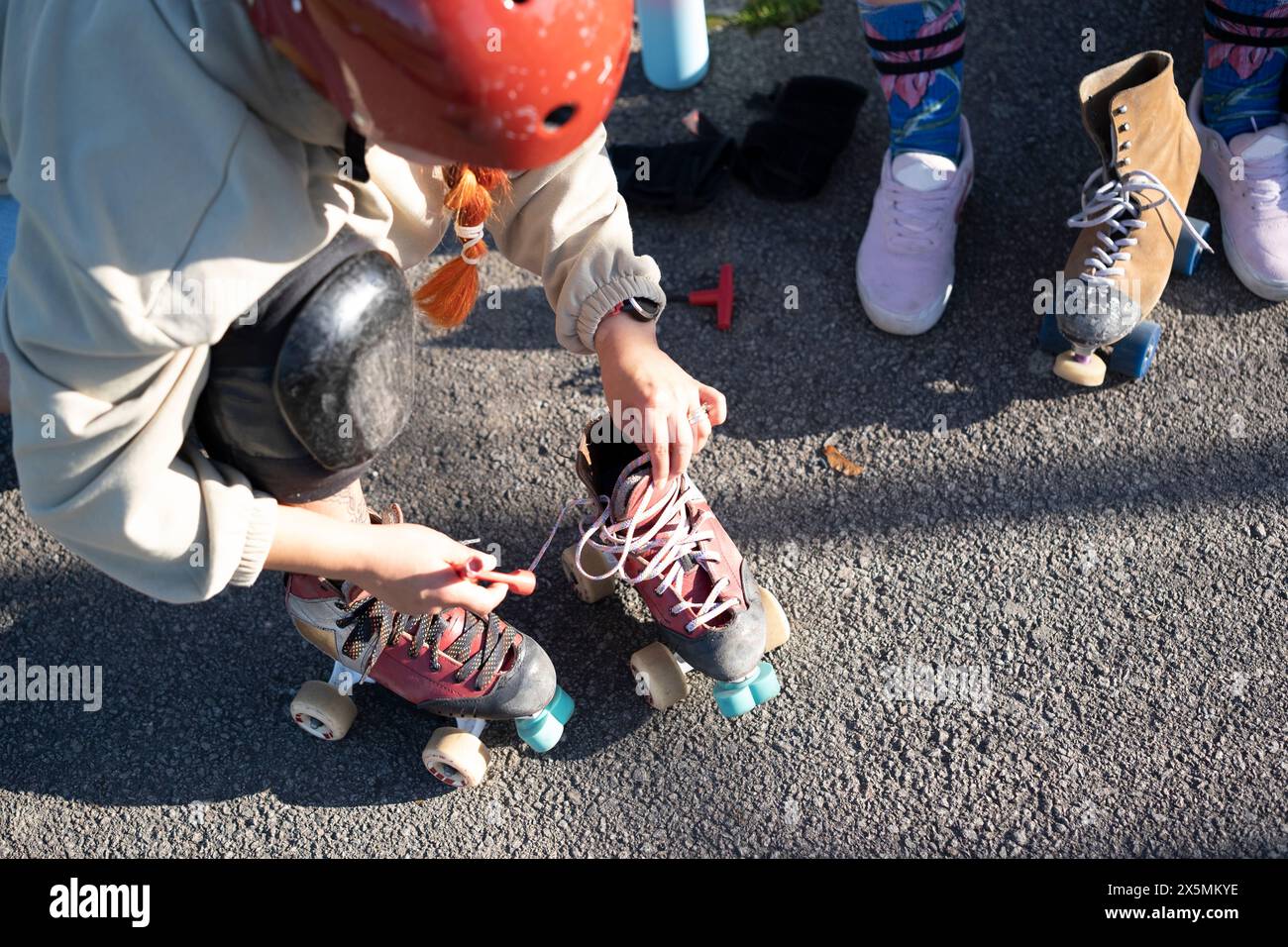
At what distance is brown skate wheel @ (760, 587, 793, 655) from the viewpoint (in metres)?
1.73

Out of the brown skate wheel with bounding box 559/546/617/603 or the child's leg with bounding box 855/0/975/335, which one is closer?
the brown skate wheel with bounding box 559/546/617/603

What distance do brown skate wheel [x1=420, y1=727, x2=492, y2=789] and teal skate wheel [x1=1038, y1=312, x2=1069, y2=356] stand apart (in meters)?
1.21

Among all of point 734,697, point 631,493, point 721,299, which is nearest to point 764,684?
point 734,697

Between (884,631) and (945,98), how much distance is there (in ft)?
3.31

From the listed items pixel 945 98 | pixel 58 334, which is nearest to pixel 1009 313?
pixel 945 98

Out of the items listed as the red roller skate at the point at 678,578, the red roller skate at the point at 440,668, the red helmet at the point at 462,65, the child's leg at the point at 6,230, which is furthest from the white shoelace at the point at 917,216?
the child's leg at the point at 6,230

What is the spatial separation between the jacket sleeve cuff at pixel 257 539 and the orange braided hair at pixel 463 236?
44 centimetres

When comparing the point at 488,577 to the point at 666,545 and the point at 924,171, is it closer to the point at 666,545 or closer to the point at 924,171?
the point at 666,545

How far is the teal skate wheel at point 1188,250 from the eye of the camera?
79.4 inches

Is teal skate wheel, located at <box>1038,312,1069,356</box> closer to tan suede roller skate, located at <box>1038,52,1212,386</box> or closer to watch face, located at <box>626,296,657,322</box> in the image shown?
tan suede roller skate, located at <box>1038,52,1212,386</box>

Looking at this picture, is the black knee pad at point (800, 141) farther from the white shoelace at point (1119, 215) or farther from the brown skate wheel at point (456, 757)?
the brown skate wheel at point (456, 757)

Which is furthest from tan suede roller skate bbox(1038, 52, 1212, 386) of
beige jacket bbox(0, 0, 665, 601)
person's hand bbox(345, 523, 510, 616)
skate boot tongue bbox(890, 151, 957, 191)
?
beige jacket bbox(0, 0, 665, 601)

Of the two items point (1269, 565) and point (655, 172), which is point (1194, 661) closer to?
point (1269, 565)

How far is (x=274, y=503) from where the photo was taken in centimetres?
130
